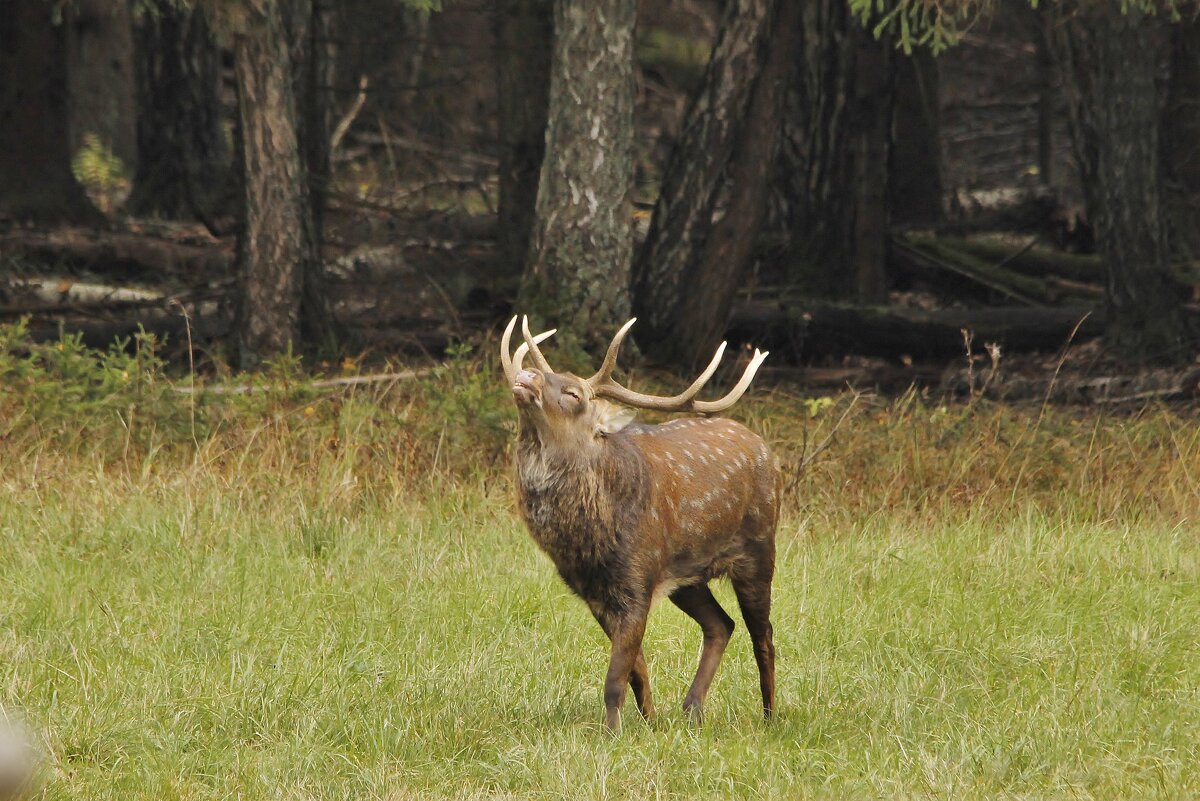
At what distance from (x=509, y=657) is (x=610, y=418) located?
1409mm

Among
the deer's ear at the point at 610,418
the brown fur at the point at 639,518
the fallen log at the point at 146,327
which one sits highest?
the deer's ear at the point at 610,418

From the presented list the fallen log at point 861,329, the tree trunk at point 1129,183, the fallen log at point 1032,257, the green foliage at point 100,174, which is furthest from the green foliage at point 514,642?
the green foliage at point 100,174

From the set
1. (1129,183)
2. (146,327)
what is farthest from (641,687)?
(1129,183)

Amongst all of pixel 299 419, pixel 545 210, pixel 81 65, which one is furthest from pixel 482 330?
pixel 81 65

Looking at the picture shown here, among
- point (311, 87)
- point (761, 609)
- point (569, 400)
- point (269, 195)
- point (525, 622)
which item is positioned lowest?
point (525, 622)

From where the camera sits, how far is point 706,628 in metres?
6.43

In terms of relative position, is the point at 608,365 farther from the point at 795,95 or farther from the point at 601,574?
the point at 795,95

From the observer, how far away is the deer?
18.9ft

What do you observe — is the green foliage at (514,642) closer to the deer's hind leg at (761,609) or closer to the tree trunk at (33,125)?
the deer's hind leg at (761,609)

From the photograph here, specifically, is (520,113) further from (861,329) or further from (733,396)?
(733,396)

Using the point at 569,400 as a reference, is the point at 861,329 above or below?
below

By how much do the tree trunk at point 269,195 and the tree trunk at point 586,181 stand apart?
6.11 ft

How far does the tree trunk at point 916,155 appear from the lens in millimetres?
17109

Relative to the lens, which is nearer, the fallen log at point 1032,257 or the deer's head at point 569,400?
the deer's head at point 569,400
